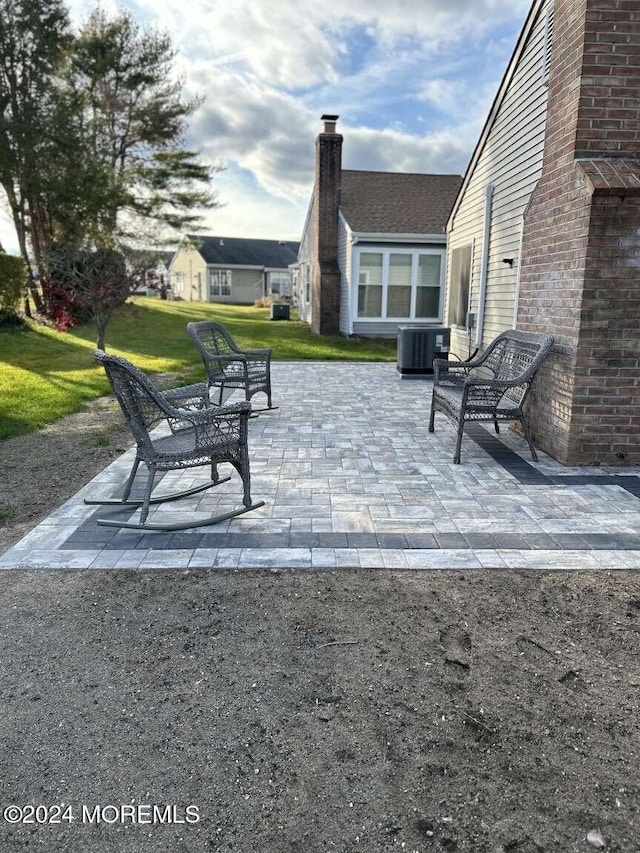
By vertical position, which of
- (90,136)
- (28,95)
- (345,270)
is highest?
(28,95)

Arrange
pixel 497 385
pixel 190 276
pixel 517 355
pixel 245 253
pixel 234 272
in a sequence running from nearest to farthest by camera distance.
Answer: pixel 497 385 < pixel 517 355 < pixel 234 272 < pixel 245 253 < pixel 190 276

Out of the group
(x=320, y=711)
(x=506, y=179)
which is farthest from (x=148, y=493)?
(x=506, y=179)

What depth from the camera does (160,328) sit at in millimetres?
20438

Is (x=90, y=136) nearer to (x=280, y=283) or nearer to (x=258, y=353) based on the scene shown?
(x=258, y=353)

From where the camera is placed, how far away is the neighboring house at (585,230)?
4727 millimetres

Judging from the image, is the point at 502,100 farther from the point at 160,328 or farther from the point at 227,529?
the point at 160,328

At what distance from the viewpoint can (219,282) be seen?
148 feet

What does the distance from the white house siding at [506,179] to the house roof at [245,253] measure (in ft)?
120

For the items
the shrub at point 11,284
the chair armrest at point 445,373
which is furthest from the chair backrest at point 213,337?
the shrub at point 11,284

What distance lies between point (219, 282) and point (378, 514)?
1708 inches

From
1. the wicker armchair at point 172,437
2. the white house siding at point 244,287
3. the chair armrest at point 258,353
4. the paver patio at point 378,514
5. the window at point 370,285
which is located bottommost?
the paver patio at point 378,514

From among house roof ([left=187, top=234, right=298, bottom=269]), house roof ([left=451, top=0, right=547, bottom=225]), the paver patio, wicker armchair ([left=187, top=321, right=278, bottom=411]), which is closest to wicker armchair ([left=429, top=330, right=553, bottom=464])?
the paver patio

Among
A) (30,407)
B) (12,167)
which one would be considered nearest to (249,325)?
(12,167)

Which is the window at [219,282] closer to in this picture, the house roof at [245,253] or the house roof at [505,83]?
the house roof at [245,253]
